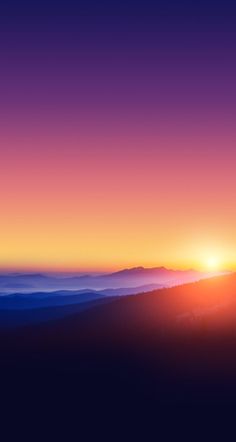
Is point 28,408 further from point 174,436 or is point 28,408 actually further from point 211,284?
point 211,284

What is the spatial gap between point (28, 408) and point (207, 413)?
2088 cm

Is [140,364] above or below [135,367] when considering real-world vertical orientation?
above

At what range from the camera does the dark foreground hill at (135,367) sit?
6650 cm

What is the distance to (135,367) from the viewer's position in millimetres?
82000

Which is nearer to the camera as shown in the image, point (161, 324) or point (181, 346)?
point (181, 346)

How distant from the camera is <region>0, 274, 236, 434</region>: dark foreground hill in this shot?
2618 inches

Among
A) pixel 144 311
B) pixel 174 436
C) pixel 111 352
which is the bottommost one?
pixel 174 436

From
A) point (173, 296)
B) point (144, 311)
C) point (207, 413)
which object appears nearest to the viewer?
point (207, 413)

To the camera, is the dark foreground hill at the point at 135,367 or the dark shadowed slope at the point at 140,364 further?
the dark shadowed slope at the point at 140,364

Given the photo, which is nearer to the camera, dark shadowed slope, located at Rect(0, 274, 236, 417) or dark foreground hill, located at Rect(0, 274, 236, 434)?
dark foreground hill, located at Rect(0, 274, 236, 434)

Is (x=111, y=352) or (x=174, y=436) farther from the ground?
(x=111, y=352)

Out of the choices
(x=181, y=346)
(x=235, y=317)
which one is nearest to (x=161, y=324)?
(x=235, y=317)

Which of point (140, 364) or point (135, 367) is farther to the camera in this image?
point (140, 364)

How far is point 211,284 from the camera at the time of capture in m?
176
